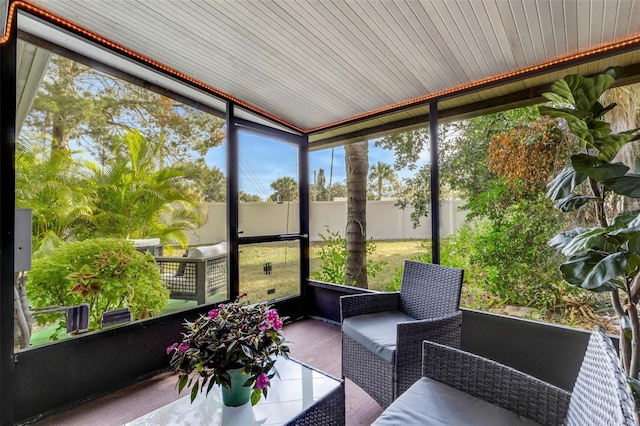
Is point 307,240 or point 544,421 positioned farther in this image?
point 307,240

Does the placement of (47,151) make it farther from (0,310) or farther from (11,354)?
(11,354)

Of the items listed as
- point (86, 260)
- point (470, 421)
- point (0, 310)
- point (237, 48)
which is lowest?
point (470, 421)

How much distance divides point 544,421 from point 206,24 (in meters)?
2.70

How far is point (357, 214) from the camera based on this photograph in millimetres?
3615

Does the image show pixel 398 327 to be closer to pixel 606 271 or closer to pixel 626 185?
pixel 606 271

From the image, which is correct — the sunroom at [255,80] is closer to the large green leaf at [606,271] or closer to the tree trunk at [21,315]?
the tree trunk at [21,315]

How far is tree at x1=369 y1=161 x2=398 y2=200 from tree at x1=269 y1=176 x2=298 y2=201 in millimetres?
971

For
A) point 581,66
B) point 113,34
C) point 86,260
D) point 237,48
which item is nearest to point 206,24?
point 237,48

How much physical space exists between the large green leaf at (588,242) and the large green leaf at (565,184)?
253mm

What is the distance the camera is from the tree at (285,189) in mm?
3523

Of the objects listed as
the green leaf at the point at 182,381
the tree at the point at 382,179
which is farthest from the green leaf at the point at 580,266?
the tree at the point at 382,179

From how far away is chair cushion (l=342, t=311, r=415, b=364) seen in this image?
1.80 metres

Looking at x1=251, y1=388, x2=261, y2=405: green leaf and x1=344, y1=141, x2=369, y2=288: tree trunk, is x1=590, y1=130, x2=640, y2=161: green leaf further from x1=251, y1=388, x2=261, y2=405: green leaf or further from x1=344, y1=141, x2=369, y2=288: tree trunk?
x1=344, y1=141, x2=369, y2=288: tree trunk

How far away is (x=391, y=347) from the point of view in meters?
1.77
